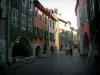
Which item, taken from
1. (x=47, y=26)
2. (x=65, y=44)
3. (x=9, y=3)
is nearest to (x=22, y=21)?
(x=9, y=3)

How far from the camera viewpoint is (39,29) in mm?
35500

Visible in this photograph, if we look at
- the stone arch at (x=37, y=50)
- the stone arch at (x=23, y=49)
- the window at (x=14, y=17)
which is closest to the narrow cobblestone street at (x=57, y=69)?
the window at (x=14, y=17)

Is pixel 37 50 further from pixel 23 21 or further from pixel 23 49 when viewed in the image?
pixel 23 21

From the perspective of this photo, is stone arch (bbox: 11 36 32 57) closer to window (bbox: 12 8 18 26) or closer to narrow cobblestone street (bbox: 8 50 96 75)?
window (bbox: 12 8 18 26)

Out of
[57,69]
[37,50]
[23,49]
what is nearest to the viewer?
[57,69]

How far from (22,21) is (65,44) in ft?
139

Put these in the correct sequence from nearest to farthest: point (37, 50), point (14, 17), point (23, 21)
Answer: point (14, 17), point (23, 21), point (37, 50)

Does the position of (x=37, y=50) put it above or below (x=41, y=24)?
below

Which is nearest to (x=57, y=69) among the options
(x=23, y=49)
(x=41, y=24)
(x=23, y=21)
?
(x=23, y=21)

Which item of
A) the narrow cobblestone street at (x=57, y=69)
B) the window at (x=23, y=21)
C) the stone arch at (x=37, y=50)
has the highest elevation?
the window at (x=23, y=21)

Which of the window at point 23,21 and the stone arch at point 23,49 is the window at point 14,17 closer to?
the window at point 23,21

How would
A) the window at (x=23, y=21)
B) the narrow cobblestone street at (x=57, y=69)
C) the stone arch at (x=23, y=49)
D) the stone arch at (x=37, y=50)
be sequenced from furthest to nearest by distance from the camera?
the stone arch at (x=37, y=50) < the stone arch at (x=23, y=49) < the window at (x=23, y=21) < the narrow cobblestone street at (x=57, y=69)

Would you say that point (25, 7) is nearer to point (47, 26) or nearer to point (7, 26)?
point (7, 26)

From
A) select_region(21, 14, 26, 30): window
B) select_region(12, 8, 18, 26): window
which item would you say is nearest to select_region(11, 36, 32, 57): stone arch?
select_region(21, 14, 26, 30): window
